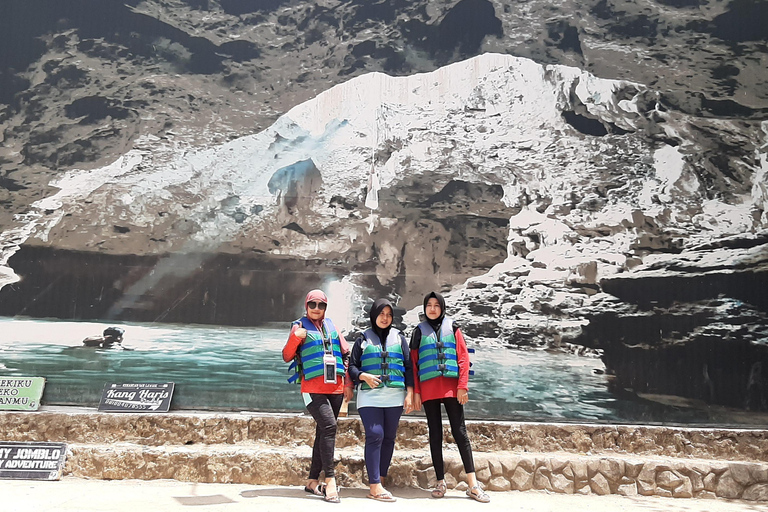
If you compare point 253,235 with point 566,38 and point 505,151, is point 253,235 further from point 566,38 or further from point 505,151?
point 566,38

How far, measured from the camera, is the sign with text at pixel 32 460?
3.69 metres

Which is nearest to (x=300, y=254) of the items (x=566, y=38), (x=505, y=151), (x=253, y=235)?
(x=253, y=235)

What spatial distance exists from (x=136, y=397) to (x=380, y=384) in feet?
7.75

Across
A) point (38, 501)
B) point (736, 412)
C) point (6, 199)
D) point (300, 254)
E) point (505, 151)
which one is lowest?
point (38, 501)

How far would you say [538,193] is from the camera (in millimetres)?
4941

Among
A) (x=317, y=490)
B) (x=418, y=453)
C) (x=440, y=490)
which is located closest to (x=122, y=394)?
(x=317, y=490)

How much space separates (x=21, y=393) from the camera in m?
4.52

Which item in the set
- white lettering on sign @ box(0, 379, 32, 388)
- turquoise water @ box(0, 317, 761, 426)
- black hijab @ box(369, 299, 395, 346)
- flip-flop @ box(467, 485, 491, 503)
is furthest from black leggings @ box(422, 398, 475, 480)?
white lettering on sign @ box(0, 379, 32, 388)

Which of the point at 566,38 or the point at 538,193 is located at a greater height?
the point at 566,38

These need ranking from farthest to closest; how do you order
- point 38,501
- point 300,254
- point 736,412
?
point 300,254
point 736,412
point 38,501

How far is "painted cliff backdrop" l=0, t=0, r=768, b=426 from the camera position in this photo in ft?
15.3

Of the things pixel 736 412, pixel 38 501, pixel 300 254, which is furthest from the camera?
pixel 300 254

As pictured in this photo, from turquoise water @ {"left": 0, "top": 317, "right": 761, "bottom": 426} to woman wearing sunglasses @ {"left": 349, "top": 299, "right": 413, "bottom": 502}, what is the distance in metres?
1.44

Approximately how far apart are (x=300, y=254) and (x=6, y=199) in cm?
264
